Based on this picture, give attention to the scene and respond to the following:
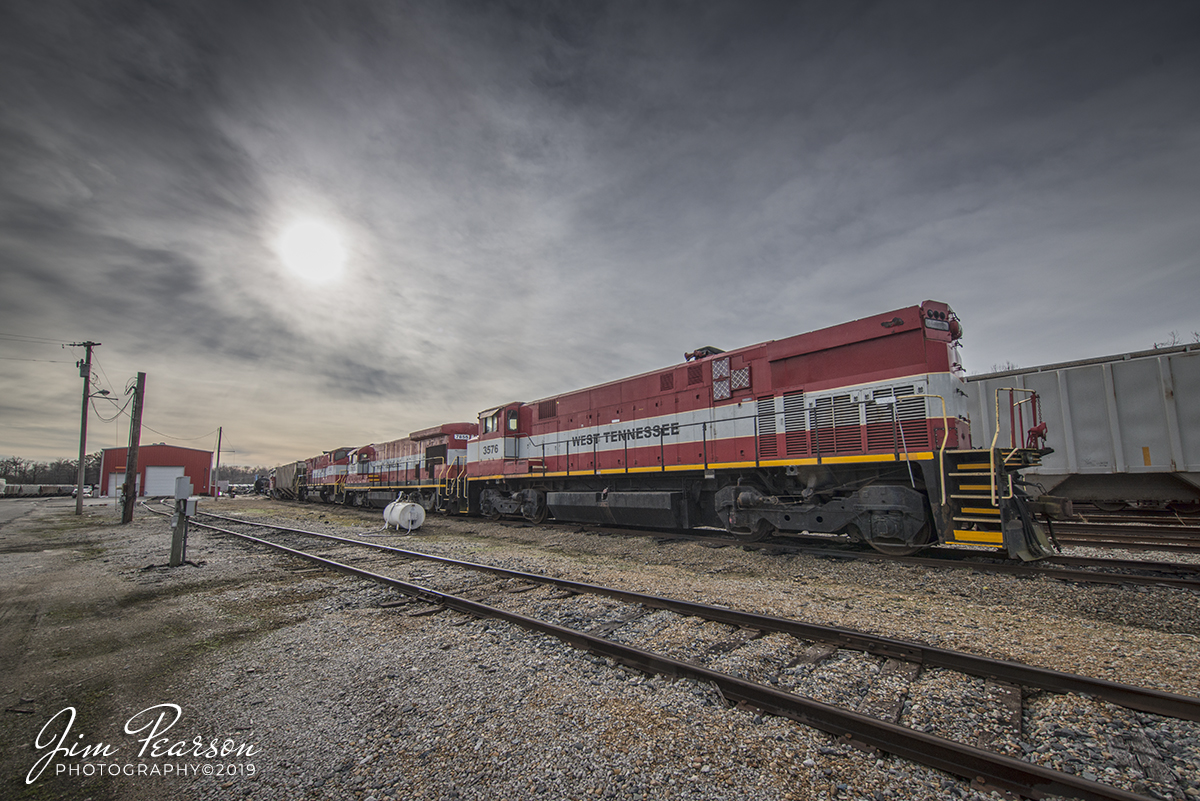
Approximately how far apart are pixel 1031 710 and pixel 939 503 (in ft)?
14.9

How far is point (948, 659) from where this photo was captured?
379 cm

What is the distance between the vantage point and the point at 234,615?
603cm

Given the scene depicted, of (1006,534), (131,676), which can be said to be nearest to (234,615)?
(131,676)

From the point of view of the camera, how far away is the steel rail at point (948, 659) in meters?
3.04

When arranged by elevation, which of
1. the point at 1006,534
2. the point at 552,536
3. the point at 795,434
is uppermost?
the point at 795,434

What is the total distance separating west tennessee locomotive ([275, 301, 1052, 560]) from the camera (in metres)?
7.12

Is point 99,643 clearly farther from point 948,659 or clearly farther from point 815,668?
point 948,659

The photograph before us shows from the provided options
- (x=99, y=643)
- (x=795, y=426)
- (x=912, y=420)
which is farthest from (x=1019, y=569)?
(x=99, y=643)

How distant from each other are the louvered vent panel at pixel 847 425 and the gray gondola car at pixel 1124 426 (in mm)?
4360

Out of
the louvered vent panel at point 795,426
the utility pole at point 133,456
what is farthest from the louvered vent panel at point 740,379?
the utility pole at point 133,456

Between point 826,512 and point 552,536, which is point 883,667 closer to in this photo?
point 826,512

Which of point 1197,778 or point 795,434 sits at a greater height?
point 795,434

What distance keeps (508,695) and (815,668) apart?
2.34m

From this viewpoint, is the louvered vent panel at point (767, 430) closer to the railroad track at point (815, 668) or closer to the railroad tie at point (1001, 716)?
the railroad track at point (815, 668)
